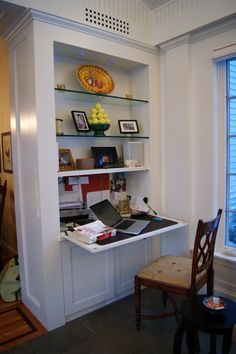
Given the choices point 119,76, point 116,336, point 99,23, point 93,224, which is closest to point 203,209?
point 93,224

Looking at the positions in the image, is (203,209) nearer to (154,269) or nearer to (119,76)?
(154,269)

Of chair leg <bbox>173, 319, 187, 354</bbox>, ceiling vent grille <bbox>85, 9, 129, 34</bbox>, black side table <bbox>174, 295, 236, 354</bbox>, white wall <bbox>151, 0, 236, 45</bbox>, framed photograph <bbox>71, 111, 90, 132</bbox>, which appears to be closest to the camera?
black side table <bbox>174, 295, 236, 354</bbox>

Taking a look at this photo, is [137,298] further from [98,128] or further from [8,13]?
[8,13]

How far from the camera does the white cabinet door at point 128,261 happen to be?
2547 mm

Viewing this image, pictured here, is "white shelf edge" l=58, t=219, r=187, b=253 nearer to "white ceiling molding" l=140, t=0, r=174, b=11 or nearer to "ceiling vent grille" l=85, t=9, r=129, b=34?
"ceiling vent grille" l=85, t=9, r=129, b=34

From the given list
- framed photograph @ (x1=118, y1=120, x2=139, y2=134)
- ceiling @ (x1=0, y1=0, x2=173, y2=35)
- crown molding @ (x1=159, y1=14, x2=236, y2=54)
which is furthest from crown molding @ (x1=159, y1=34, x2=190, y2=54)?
framed photograph @ (x1=118, y1=120, x2=139, y2=134)

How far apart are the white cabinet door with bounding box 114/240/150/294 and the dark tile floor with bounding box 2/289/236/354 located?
0.91 feet

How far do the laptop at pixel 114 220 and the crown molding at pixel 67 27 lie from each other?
1.42m

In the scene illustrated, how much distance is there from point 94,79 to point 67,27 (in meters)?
0.52

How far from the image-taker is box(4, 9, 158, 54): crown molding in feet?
6.47

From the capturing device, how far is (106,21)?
91.2 inches

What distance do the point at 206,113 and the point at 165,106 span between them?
1.50 feet

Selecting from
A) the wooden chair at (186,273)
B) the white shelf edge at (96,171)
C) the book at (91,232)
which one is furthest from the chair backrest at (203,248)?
the white shelf edge at (96,171)

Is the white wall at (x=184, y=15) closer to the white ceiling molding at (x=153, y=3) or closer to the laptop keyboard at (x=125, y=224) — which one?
the white ceiling molding at (x=153, y=3)
